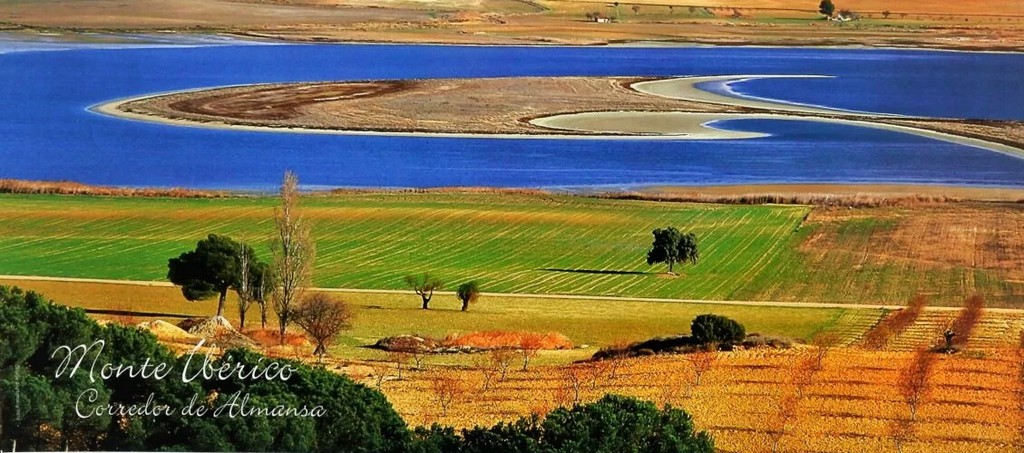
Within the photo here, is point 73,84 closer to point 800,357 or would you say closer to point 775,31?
point 775,31

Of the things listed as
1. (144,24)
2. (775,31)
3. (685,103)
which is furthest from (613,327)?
(775,31)

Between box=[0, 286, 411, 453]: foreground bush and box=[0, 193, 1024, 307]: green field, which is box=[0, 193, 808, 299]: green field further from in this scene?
box=[0, 286, 411, 453]: foreground bush

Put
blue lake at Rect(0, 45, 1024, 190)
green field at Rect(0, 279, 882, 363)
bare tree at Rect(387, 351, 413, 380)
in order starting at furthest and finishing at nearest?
blue lake at Rect(0, 45, 1024, 190)
green field at Rect(0, 279, 882, 363)
bare tree at Rect(387, 351, 413, 380)

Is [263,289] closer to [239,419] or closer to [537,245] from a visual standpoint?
[537,245]

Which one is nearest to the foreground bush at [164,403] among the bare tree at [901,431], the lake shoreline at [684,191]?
the bare tree at [901,431]

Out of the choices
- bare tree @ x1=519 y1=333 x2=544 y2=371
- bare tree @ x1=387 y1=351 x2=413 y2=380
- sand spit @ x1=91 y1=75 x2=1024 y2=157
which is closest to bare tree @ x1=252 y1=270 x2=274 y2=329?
bare tree @ x1=387 y1=351 x2=413 y2=380

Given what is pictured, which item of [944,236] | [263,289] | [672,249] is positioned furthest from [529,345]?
Result: [944,236]
